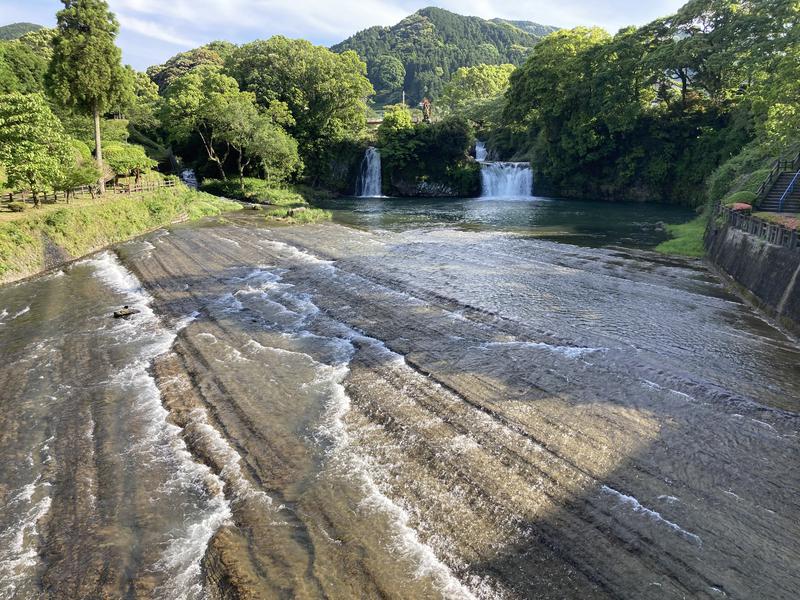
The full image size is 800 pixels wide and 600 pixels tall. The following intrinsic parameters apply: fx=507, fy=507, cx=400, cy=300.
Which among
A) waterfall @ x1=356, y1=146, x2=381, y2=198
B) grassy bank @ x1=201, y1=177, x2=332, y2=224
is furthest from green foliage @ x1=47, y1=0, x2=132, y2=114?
waterfall @ x1=356, y1=146, x2=381, y2=198

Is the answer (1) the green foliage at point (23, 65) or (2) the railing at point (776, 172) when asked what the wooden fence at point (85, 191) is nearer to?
(1) the green foliage at point (23, 65)

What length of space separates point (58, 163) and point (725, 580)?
95.7 ft

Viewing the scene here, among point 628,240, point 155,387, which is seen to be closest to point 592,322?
point 155,387

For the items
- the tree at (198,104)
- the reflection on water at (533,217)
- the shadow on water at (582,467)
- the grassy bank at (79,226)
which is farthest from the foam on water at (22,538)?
the tree at (198,104)

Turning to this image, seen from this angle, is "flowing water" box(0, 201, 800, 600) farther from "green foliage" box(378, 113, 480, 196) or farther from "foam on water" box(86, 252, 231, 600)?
"green foliage" box(378, 113, 480, 196)

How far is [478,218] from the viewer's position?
126 ft

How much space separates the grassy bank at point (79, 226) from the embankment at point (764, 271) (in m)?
27.2

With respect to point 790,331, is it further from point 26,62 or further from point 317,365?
point 26,62

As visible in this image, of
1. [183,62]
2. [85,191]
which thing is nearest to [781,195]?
[85,191]

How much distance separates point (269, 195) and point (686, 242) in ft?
114

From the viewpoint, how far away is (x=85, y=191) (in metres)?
31.8

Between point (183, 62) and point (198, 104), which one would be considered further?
point (183, 62)

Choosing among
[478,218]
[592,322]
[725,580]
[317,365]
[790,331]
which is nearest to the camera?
[725,580]

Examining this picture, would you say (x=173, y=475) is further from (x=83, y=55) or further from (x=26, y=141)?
(x=83, y=55)
